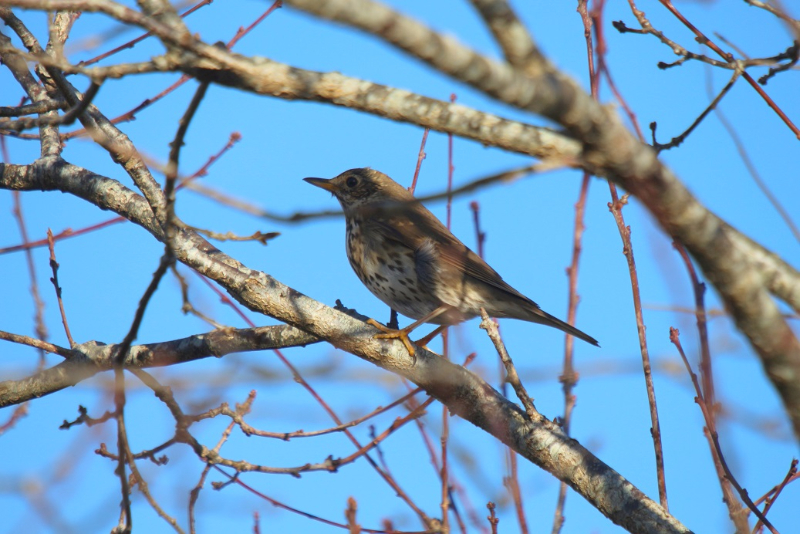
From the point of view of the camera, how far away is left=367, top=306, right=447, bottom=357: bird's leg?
4512 mm

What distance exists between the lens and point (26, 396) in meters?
4.57

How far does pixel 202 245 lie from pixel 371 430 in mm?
1567

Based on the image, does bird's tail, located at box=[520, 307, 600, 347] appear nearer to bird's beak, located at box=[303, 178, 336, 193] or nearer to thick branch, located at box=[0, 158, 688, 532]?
thick branch, located at box=[0, 158, 688, 532]

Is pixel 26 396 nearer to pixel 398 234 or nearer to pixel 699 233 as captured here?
pixel 398 234

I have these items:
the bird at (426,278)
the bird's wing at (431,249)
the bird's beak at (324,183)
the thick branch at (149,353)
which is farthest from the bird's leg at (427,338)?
the bird's beak at (324,183)

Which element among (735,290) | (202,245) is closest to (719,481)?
(735,290)

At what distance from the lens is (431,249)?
21.9ft

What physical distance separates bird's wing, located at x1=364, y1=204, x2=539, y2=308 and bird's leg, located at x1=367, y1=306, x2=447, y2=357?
1.23ft

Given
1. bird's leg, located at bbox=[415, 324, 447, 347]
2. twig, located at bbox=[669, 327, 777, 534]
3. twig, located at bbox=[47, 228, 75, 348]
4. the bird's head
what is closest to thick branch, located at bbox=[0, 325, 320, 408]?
twig, located at bbox=[47, 228, 75, 348]

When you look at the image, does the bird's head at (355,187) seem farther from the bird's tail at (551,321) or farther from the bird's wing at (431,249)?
the bird's tail at (551,321)

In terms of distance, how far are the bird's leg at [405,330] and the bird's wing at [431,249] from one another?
38 centimetres

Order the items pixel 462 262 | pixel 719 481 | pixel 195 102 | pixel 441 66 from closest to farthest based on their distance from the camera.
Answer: pixel 441 66 → pixel 195 102 → pixel 719 481 → pixel 462 262

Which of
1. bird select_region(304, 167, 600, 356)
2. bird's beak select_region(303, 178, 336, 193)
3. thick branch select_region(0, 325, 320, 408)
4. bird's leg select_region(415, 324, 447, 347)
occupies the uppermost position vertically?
bird's beak select_region(303, 178, 336, 193)

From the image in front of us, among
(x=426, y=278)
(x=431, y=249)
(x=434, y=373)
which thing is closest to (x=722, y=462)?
(x=434, y=373)
